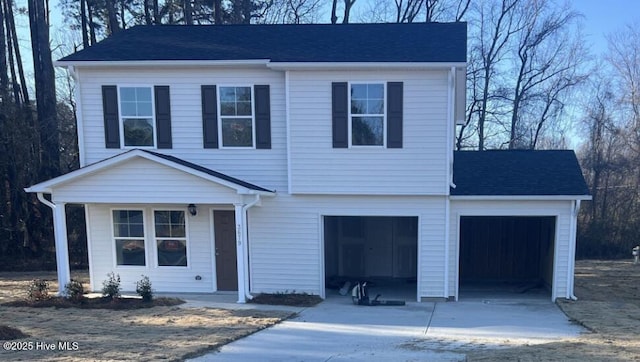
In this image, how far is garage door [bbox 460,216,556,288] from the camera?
13.0 meters

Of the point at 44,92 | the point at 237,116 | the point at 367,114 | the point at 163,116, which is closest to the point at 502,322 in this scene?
the point at 367,114

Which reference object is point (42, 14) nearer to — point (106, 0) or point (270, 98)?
point (106, 0)

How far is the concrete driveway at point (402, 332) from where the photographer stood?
5988 millimetres

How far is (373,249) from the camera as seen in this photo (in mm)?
13141

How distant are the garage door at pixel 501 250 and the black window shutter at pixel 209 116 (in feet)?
26.5

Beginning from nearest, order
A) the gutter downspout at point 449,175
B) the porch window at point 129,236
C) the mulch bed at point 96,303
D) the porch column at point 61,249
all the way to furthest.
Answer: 1. the mulch bed at point 96,303
2. the gutter downspout at point 449,175
3. the porch column at point 61,249
4. the porch window at point 129,236

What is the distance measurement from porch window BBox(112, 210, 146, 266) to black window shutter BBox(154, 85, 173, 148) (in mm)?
1927

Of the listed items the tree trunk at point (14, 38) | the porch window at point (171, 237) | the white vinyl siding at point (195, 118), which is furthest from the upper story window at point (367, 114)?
the tree trunk at point (14, 38)

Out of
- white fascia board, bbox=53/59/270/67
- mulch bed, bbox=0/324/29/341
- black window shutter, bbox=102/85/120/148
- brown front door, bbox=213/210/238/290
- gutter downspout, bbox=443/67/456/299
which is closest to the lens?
mulch bed, bbox=0/324/29/341

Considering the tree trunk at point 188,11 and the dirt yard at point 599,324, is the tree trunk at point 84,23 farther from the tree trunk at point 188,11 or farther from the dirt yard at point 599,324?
the dirt yard at point 599,324

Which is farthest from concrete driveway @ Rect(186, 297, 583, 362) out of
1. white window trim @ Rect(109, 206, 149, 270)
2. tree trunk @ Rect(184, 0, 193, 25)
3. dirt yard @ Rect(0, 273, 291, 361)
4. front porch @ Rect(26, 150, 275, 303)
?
tree trunk @ Rect(184, 0, 193, 25)

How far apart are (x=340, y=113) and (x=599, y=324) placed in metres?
6.55

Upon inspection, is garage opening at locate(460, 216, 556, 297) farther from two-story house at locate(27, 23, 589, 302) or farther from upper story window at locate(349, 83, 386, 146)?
upper story window at locate(349, 83, 386, 146)

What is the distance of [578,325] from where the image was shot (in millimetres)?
7785
